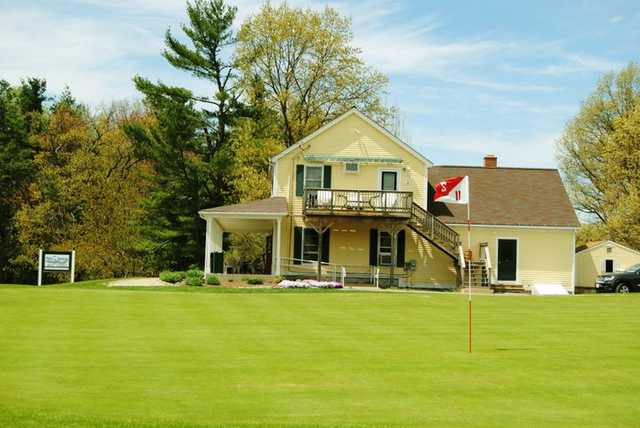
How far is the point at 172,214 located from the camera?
159 feet

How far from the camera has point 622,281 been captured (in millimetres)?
35938

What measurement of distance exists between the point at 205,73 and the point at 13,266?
55.7 ft

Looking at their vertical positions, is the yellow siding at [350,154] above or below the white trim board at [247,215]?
above

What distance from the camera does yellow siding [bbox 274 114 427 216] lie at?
37.8 m

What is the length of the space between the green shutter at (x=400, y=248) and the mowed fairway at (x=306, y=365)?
14005 millimetres

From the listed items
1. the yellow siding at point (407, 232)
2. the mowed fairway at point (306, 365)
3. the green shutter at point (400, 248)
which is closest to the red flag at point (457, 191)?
the mowed fairway at point (306, 365)

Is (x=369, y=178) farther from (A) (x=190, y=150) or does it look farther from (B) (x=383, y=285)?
(A) (x=190, y=150)

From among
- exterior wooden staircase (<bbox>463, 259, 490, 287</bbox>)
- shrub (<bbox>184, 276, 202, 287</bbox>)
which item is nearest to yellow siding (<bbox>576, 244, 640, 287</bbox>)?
exterior wooden staircase (<bbox>463, 259, 490, 287</bbox>)

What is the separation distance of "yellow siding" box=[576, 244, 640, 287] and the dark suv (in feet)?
12.5

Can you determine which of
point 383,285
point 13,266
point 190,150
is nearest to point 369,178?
point 383,285

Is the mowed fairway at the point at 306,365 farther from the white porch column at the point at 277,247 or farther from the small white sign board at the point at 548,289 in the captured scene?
the small white sign board at the point at 548,289

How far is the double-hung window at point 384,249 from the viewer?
37.6 m

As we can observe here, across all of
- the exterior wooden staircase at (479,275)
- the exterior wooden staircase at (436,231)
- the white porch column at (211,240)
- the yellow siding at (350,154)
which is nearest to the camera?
the white porch column at (211,240)

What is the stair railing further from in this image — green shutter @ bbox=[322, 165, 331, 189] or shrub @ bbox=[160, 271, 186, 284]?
shrub @ bbox=[160, 271, 186, 284]
